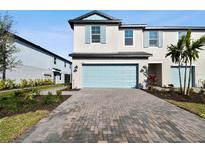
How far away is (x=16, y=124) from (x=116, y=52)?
46.8ft

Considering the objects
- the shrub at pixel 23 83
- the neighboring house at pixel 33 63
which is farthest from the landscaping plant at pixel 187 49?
the shrub at pixel 23 83

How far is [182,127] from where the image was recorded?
5.76 meters

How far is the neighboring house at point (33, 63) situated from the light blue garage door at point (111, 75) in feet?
32.1

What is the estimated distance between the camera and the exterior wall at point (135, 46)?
18953 mm

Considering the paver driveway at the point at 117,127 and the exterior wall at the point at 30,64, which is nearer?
the paver driveway at the point at 117,127

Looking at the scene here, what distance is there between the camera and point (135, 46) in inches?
779

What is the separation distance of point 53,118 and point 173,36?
59.1 feet

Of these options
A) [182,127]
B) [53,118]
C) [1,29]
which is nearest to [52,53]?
[1,29]

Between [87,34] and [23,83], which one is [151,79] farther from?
[23,83]

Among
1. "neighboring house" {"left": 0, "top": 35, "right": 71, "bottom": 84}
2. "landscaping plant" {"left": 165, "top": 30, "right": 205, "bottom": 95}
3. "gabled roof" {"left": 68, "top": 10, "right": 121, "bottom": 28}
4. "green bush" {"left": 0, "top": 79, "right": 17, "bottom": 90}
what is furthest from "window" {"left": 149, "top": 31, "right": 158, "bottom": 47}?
"green bush" {"left": 0, "top": 79, "right": 17, "bottom": 90}

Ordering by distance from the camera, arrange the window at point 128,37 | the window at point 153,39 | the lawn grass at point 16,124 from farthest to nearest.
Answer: the window at point 153,39 → the window at point 128,37 → the lawn grass at point 16,124

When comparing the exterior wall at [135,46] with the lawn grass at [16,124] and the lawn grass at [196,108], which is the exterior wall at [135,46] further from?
the lawn grass at [16,124]

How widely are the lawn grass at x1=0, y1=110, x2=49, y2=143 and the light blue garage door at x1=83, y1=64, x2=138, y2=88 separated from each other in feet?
35.8
